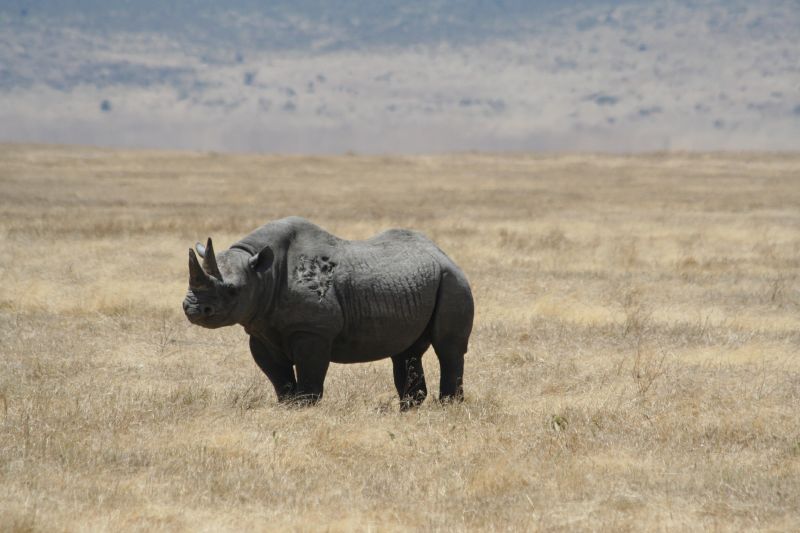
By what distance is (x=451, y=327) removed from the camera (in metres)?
10.5

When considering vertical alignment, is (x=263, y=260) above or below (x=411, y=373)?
above

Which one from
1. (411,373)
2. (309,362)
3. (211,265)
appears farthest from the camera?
(411,373)

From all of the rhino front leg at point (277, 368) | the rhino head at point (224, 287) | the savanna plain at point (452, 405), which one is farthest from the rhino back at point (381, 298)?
the rhino head at point (224, 287)

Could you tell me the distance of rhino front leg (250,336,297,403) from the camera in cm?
1005

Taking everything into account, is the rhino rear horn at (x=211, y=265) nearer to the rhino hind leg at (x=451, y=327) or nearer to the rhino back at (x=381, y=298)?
the rhino back at (x=381, y=298)

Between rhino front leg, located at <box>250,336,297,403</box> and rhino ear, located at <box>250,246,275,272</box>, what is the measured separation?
3.21ft

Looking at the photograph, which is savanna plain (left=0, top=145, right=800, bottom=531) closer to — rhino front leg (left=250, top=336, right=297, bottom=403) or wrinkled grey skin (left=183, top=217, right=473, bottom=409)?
rhino front leg (left=250, top=336, right=297, bottom=403)

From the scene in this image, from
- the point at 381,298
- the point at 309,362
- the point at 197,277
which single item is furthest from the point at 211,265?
the point at 381,298

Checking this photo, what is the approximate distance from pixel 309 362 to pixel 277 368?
1.75 feet

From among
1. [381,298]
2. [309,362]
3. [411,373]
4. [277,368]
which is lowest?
[411,373]

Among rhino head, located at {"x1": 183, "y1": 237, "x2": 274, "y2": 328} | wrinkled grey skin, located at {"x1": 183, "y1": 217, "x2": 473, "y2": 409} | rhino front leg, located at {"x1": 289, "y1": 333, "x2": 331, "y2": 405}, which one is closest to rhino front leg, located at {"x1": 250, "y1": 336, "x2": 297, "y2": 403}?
wrinkled grey skin, located at {"x1": 183, "y1": 217, "x2": 473, "y2": 409}

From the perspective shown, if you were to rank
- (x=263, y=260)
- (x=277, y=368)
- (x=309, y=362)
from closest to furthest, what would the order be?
(x=263, y=260) → (x=309, y=362) → (x=277, y=368)

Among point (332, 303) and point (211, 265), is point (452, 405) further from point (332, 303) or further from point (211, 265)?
point (211, 265)

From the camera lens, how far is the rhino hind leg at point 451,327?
10.4 m
